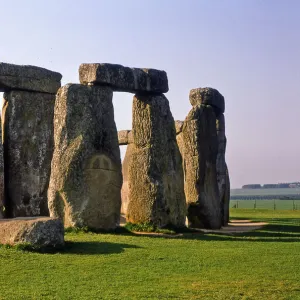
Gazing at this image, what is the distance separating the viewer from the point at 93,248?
15.0m

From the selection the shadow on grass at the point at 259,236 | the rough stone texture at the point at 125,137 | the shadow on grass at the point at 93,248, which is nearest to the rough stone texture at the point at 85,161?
the shadow on grass at the point at 259,236

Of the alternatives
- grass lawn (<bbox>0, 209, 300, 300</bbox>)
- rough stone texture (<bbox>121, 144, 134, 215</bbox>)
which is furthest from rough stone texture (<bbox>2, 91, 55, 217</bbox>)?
grass lawn (<bbox>0, 209, 300, 300</bbox>)

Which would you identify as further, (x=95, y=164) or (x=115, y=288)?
(x=95, y=164)

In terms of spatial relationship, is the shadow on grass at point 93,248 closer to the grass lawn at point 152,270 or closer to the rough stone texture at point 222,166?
the grass lawn at point 152,270

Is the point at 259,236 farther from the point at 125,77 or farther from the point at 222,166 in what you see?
the point at 222,166

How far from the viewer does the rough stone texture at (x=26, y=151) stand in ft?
79.7

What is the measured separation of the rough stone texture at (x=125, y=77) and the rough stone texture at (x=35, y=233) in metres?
6.06

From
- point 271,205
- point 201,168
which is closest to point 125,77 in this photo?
point 201,168

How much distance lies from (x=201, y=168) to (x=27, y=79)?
6.95m

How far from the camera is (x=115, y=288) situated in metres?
11.3

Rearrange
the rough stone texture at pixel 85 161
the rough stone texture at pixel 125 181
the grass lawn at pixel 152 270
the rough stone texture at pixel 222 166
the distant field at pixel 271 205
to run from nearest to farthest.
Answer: the grass lawn at pixel 152 270, the rough stone texture at pixel 85 161, the rough stone texture at pixel 222 166, the rough stone texture at pixel 125 181, the distant field at pixel 271 205

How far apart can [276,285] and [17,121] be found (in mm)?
14864

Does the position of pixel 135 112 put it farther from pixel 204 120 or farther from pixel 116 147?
pixel 204 120

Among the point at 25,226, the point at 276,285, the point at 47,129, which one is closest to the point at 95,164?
the point at 25,226
